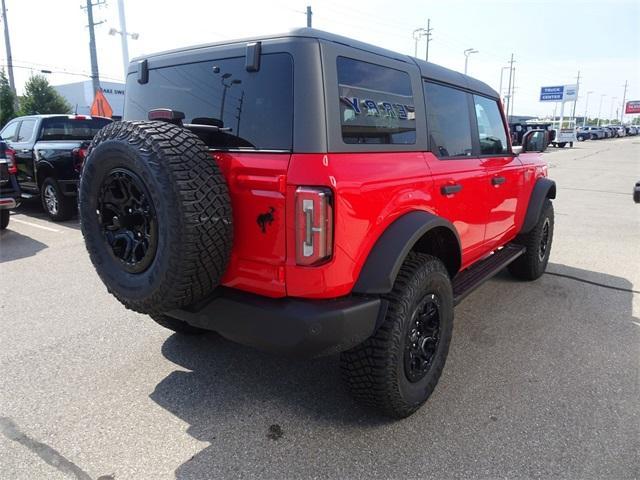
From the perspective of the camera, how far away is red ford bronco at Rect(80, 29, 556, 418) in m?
2.07

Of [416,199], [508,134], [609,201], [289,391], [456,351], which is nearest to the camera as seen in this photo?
[416,199]

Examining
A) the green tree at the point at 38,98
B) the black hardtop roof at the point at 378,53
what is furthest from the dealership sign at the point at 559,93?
the black hardtop roof at the point at 378,53

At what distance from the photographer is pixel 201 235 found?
2.05 meters

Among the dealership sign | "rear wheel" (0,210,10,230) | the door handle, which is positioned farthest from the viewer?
the dealership sign

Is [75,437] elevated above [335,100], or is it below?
below

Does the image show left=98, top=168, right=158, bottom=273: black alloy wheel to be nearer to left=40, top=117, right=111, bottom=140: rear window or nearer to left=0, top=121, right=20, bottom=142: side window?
left=40, top=117, right=111, bottom=140: rear window

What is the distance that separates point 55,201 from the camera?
25.8 feet

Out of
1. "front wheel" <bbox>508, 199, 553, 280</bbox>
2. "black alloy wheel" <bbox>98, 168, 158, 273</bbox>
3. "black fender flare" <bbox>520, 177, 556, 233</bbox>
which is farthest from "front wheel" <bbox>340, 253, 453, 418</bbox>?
"front wheel" <bbox>508, 199, 553, 280</bbox>

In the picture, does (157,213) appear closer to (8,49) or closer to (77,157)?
(77,157)

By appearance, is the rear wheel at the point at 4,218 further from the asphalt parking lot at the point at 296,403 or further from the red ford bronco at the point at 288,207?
the red ford bronco at the point at 288,207

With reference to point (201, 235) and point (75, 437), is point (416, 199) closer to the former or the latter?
point (201, 235)

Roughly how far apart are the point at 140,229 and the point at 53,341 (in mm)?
1865

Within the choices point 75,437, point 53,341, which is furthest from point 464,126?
point 53,341

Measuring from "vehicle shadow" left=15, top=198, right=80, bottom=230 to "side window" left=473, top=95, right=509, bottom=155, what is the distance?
6326 millimetres
